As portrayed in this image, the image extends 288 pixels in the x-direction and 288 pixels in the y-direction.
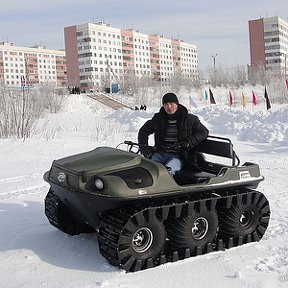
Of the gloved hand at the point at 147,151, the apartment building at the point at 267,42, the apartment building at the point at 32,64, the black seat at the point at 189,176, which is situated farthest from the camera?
the apartment building at the point at 32,64

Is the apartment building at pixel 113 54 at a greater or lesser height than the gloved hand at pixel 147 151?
greater

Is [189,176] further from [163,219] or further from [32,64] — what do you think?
[32,64]

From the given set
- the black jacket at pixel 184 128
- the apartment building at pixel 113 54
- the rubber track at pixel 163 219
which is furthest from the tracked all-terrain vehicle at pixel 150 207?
the apartment building at pixel 113 54

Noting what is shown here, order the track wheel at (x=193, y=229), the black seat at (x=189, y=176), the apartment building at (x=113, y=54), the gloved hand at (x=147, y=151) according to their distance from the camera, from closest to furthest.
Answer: the track wheel at (x=193, y=229), the black seat at (x=189, y=176), the gloved hand at (x=147, y=151), the apartment building at (x=113, y=54)

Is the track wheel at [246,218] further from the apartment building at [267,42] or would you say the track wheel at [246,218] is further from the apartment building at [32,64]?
the apartment building at [32,64]

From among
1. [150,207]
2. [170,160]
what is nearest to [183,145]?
[170,160]

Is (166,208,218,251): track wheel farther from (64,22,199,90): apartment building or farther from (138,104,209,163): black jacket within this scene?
(64,22,199,90): apartment building

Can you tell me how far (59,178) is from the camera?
16.5 feet

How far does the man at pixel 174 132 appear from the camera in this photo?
583cm

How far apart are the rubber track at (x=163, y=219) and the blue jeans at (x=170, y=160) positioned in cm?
74

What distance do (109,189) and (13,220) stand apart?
2709 millimetres

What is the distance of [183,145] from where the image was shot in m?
5.68

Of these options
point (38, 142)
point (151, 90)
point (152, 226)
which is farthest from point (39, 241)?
point (151, 90)

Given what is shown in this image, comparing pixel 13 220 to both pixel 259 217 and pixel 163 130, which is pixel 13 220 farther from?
pixel 259 217
